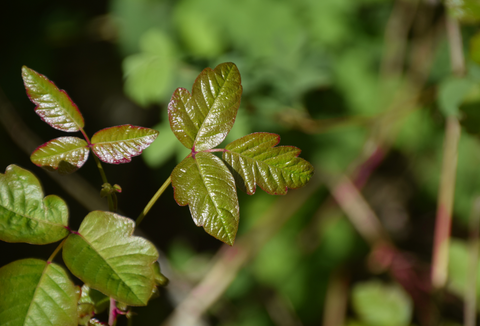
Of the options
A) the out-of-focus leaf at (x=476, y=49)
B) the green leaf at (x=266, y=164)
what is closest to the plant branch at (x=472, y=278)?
the out-of-focus leaf at (x=476, y=49)

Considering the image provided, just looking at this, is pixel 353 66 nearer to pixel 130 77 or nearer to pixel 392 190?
pixel 392 190

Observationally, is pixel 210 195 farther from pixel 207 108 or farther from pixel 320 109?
pixel 320 109

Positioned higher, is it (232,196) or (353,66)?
(232,196)

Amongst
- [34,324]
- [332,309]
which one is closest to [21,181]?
[34,324]

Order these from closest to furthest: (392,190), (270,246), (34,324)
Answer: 1. (34,324)
2. (270,246)
3. (392,190)

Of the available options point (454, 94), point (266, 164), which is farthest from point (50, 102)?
point (454, 94)

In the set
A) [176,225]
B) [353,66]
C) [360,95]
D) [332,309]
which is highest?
[353,66]

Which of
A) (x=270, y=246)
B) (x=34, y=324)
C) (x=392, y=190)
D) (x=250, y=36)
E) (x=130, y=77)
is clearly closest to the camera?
(x=34, y=324)

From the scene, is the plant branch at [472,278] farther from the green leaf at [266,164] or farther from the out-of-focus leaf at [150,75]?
the out-of-focus leaf at [150,75]
